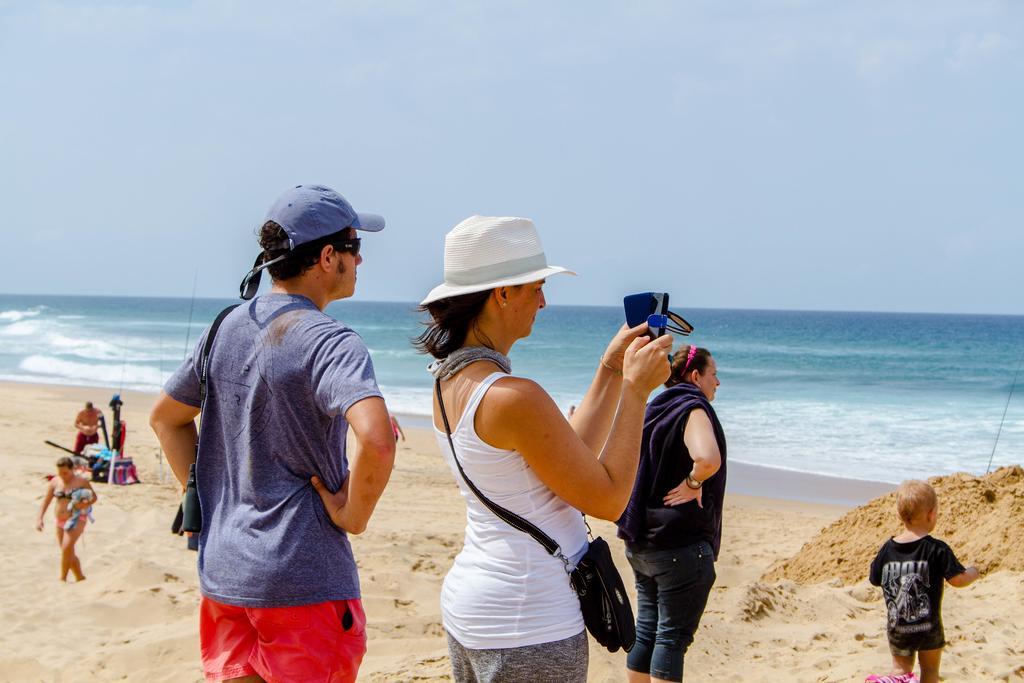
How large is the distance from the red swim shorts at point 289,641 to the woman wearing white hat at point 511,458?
24 centimetres

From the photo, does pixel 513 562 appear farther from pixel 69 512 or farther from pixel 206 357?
pixel 69 512

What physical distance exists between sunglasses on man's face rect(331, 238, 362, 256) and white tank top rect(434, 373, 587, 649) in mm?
553

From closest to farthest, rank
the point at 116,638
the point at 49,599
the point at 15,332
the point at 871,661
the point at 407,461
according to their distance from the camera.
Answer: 1. the point at 871,661
2. the point at 116,638
3. the point at 49,599
4. the point at 407,461
5. the point at 15,332

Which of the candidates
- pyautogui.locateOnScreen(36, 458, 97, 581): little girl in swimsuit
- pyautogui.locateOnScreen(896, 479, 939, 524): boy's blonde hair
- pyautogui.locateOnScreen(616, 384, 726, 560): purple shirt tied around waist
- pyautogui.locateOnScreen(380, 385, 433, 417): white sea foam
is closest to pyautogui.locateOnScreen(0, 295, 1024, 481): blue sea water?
pyautogui.locateOnScreen(380, 385, 433, 417): white sea foam

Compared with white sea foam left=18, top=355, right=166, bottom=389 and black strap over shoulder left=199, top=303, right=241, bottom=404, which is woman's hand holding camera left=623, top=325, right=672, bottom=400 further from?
white sea foam left=18, top=355, right=166, bottom=389

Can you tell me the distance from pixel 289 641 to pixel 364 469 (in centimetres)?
45

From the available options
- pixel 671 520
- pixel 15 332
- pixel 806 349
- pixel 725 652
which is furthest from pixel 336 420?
pixel 15 332

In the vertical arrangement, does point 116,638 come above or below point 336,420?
below

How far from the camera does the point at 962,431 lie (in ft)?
66.3

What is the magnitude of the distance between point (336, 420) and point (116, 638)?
386 cm

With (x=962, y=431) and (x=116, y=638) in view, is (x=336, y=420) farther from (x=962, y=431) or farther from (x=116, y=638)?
(x=962, y=431)

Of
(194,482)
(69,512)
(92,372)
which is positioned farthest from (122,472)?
(92,372)

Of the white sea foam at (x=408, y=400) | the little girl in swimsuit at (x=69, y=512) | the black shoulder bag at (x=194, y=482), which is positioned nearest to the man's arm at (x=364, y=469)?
the black shoulder bag at (x=194, y=482)

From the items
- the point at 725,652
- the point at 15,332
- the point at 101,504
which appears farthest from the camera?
the point at 15,332
